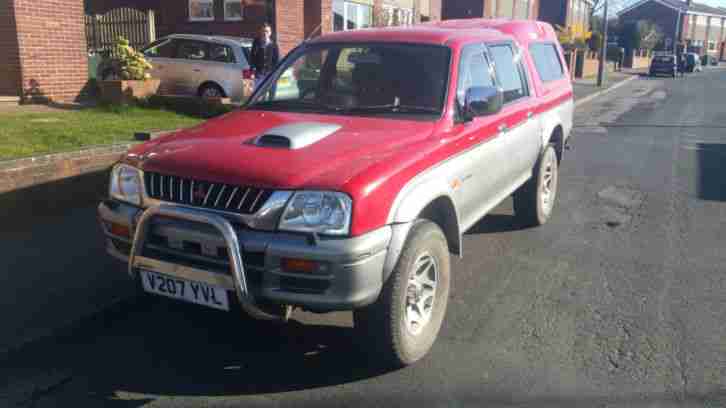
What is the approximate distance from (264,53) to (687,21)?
88.0 metres

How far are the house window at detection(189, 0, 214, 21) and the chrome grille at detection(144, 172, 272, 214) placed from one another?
19.2 metres

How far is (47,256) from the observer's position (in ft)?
17.9

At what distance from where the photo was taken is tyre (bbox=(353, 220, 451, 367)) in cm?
364

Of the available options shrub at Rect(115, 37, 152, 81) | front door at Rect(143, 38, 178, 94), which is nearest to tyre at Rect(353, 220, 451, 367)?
shrub at Rect(115, 37, 152, 81)

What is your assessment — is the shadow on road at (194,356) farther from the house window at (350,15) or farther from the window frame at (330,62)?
the house window at (350,15)

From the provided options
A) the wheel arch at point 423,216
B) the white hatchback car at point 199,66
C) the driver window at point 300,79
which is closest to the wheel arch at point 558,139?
the driver window at point 300,79

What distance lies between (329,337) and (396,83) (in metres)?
1.87

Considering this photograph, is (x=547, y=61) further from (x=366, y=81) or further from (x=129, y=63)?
(x=129, y=63)

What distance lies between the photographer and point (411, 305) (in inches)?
156

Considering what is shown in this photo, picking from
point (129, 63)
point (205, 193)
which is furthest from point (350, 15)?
point (205, 193)

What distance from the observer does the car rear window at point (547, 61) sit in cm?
680

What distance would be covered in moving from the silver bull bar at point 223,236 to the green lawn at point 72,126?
3740mm

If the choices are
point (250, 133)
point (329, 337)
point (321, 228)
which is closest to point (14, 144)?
point (250, 133)

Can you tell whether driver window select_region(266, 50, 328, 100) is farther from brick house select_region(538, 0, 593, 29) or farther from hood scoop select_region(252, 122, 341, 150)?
brick house select_region(538, 0, 593, 29)
